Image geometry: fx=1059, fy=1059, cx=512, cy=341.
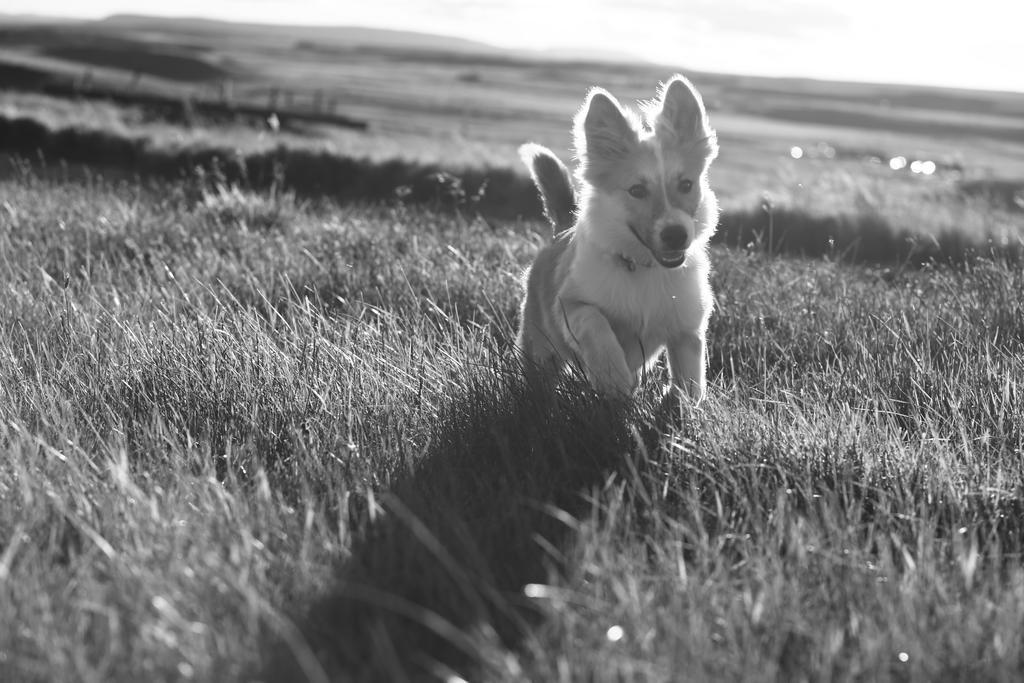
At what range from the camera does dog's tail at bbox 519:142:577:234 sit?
18.7ft

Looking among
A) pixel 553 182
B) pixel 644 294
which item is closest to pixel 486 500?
pixel 644 294

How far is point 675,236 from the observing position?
4.66 metres

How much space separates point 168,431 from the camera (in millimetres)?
3779

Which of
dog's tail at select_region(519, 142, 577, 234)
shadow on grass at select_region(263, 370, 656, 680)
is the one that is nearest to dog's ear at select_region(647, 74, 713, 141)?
dog's tail at select_region(519, 142, 577, 234)

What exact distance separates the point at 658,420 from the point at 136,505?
180 centimetres

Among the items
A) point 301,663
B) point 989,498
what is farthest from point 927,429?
point 301,663

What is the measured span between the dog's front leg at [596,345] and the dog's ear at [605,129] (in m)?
0.82

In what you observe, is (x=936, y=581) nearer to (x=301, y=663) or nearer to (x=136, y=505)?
(x=301, y=663)

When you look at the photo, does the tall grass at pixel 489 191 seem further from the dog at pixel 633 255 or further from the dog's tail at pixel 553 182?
the dog at pixel 633 255

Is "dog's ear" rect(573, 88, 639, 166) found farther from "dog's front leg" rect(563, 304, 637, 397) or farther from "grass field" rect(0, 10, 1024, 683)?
"grass field" rect(0, 10, 1024, 683)

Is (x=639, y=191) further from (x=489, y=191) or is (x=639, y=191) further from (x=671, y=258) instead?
(x=489, y=191)

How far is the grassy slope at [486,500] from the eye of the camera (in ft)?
7.84

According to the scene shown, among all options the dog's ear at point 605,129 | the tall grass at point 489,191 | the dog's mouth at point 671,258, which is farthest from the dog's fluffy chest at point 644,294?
the tall grass at point 489,191

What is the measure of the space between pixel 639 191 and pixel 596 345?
0.81 meters
